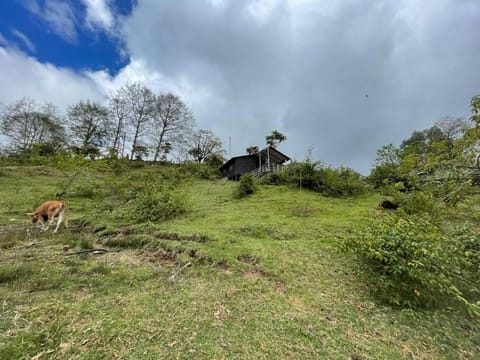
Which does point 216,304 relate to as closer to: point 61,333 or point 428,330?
point 61,333

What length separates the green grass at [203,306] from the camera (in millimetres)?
2006

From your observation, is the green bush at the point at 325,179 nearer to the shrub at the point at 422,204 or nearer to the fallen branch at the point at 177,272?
the shrub at the point at 422,204

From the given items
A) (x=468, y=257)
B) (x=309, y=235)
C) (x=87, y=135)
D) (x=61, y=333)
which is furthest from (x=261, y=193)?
(x=87, y=135)

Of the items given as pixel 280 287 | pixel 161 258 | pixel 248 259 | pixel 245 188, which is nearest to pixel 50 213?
pixel 161 258

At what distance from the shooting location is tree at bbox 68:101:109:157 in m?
25.2

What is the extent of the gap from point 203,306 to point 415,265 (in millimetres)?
2573

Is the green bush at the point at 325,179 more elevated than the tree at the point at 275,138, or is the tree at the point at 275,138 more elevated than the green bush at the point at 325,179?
the tree at the point at 275,138

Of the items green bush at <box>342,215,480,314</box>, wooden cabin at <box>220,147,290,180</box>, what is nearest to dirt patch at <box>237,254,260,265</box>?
green bush at <box>342,215,480,314</box>

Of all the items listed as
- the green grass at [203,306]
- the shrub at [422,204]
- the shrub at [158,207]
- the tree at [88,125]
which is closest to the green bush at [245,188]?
the shrub at [158,207]

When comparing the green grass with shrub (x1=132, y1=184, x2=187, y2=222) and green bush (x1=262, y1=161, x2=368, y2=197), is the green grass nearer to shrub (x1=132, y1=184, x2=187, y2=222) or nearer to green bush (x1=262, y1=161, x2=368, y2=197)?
shrub (x1=132, y1=184, x2=187, y2=222)

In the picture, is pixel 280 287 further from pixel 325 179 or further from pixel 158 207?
pixel 325 179

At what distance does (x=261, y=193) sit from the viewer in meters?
12.9

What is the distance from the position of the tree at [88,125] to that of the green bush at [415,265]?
1113 inches

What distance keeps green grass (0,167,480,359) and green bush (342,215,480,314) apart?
198 millimetres
